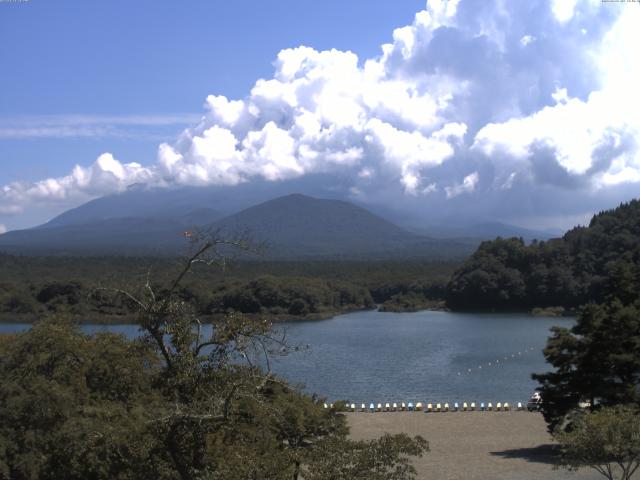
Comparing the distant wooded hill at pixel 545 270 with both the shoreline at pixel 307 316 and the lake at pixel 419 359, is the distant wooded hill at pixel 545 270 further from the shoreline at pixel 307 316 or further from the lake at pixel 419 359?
the lake at pixel 419 359

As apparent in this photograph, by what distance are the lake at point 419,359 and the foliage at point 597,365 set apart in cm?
536

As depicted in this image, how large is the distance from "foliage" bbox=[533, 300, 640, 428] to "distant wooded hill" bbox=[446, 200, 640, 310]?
44173 mm

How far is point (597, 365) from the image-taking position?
642 inches

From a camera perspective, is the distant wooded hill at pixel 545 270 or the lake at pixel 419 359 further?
the distant wooded hill at pixel 545 270

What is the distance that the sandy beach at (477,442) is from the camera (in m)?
15.3

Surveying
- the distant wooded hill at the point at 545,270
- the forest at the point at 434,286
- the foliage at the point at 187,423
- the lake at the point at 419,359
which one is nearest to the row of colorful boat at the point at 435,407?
the lake at the point at 419,359

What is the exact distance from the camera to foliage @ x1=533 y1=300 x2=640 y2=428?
16094mm

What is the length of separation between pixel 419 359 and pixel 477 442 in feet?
56.9

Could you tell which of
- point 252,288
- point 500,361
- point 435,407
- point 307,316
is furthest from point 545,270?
point 435,407

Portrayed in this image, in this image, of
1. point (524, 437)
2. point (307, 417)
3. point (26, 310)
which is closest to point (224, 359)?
point (307, 417)

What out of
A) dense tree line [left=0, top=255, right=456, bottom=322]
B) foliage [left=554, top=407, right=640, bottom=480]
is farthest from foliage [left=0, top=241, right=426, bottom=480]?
dense tree line [left=0, top=255, right=456, bottom=322]

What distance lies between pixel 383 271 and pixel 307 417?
2786 inches

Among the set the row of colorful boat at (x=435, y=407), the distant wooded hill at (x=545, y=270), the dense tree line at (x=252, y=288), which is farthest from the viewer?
the distant wooded hill at (x=545, y=270)

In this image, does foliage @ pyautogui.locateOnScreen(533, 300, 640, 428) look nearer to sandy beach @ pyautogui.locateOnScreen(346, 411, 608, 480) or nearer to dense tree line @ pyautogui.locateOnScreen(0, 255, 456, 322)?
sandy beach @ pyautogui.locateOnScreen(346, 411, 608, 480)
